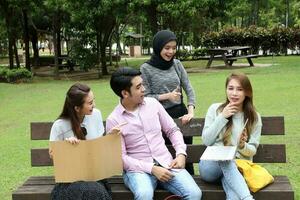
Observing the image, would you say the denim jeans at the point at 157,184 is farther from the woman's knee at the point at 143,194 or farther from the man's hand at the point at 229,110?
the man's hand at the point at 229,110

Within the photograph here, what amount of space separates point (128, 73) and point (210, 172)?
985mm

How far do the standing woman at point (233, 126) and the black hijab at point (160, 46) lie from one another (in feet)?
2.47

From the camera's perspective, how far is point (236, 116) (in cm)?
431

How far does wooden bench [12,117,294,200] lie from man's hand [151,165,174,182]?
0.12 metres

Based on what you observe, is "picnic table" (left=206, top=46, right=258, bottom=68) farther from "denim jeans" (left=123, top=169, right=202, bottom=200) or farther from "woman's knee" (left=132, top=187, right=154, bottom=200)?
"woman's knee" (left=132, top=187, right=154, bottom=200)

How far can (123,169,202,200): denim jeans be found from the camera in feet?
13.2

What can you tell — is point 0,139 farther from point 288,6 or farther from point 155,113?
point 288,6

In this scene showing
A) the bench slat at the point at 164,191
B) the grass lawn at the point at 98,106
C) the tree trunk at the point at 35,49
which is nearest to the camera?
the bench slat at the point at 164,191

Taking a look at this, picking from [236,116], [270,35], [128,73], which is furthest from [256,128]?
[270,35]

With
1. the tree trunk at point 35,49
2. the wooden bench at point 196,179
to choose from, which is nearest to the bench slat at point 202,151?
the wooden bench at point 196,179

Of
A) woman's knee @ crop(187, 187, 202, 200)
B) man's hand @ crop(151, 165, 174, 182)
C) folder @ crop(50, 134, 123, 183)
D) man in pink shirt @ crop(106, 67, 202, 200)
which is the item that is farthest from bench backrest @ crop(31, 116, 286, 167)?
folder @ crop(50, 134, 123, 183)

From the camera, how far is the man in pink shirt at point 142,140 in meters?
4.16

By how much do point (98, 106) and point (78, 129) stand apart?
9.20 meters

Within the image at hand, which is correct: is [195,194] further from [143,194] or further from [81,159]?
[81,159]
